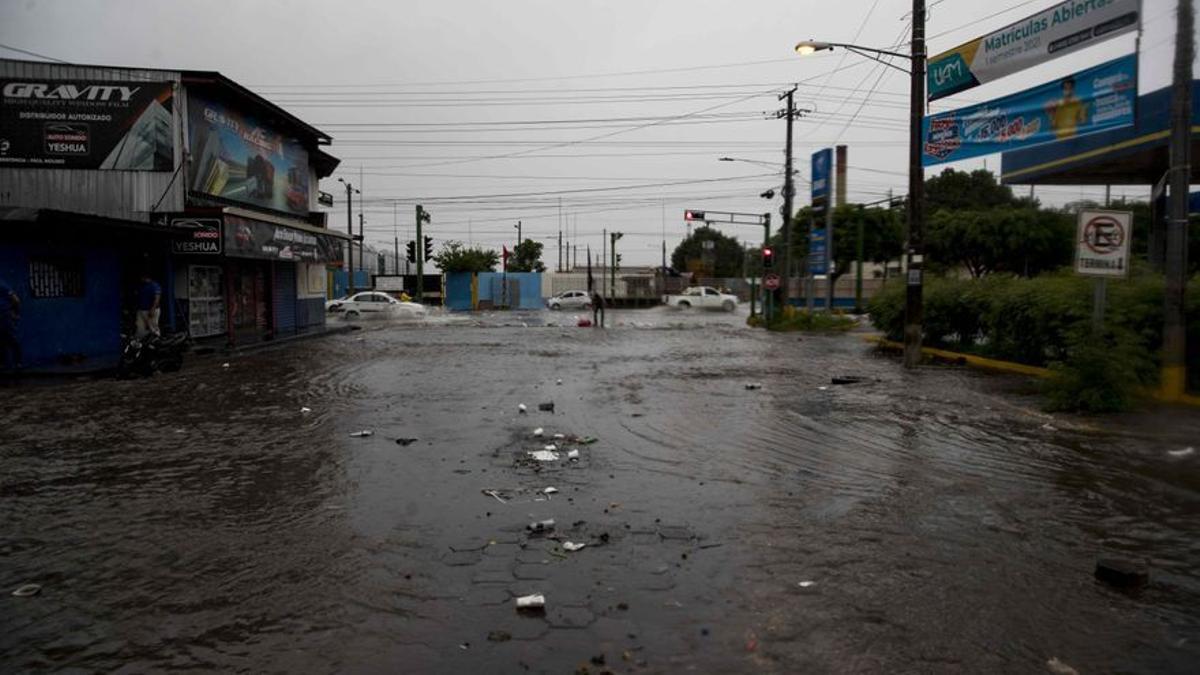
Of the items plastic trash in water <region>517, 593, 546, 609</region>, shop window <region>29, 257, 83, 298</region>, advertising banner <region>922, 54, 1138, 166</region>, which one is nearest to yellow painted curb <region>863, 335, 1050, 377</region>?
advertising banner <region>922, 54, 1138, 166</region>

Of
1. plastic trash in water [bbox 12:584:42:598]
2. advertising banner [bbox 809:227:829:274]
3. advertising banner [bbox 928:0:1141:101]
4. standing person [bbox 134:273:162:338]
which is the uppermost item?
advertising banner [bbox 928:0:1141:101]

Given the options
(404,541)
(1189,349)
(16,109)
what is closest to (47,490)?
(404,541)

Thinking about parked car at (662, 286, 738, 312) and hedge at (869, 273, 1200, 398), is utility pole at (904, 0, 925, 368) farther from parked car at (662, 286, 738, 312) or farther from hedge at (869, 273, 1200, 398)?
parked car at (662, 286, 738, 312)

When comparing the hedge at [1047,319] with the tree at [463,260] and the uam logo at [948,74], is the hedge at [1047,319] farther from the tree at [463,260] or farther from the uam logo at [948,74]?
the tree at [463,260]

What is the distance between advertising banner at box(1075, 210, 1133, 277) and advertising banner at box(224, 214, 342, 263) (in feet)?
58.1

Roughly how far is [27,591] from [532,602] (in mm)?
3000

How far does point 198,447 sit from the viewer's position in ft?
29.9

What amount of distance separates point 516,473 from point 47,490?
4.14 metres

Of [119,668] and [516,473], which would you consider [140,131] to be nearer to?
[516,473]

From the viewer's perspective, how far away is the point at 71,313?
688 inches

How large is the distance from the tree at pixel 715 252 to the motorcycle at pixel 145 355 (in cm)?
9043

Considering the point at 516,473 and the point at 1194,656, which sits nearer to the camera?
the point at 1194,656

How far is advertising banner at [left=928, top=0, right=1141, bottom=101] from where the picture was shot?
14055 millimetres

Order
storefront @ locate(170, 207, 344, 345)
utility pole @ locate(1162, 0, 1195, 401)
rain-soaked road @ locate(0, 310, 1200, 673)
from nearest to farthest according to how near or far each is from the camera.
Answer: rain-soaked road @ locate(0, 310, 1200, 673) < utility pole @ locate(1162, 0, 1195, 401) < storefront @ locate(170, 207, 344, 345)
